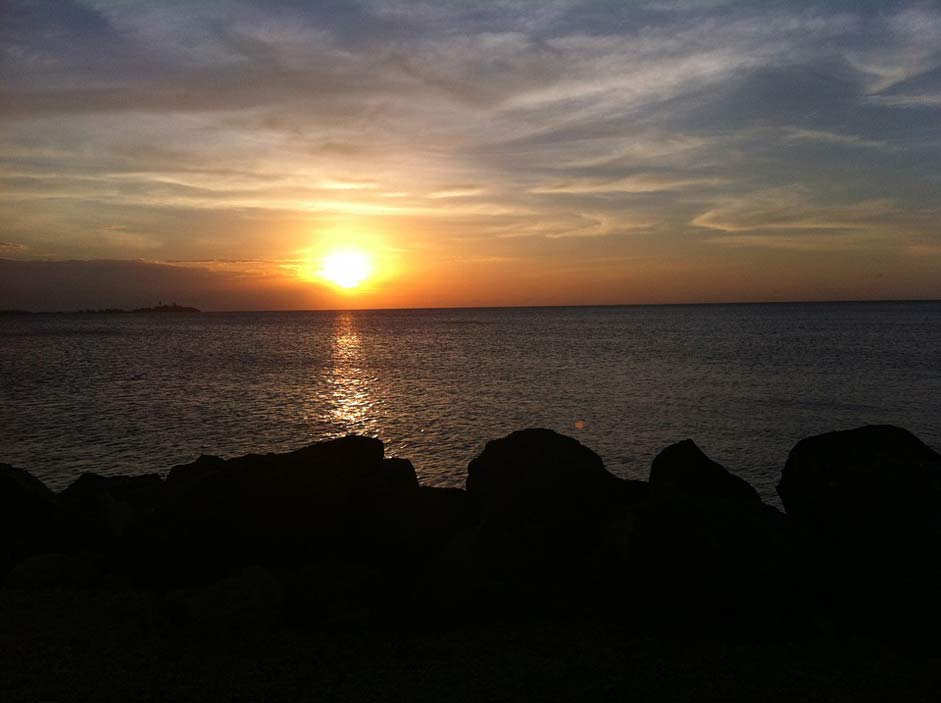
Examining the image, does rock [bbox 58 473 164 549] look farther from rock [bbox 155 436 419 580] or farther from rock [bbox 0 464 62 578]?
rock [bbox 155 436 419 580]

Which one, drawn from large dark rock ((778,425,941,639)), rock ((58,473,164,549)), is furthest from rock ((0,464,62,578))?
large dark rock ((778,425,941,639))

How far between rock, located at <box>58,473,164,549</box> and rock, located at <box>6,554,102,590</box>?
38.6 inches

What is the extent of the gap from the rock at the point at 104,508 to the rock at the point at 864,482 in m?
13.0

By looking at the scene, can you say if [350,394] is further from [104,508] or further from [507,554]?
[507,554]

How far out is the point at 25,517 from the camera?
51.5ft

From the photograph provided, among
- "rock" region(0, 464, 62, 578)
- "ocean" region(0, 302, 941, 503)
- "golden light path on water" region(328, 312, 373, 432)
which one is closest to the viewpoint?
"rock" region(0, 464, 62, 578)

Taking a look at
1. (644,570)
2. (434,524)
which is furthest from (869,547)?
(434,524)

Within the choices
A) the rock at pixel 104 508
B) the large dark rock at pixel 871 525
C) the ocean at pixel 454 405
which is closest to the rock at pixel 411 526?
the rock at pixel 104 508

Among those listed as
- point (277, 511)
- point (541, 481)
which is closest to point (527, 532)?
point (541, 481)

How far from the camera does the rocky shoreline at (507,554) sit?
10.8 metres

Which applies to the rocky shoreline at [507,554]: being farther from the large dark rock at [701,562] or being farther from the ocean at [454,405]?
the ocean at [454,405]

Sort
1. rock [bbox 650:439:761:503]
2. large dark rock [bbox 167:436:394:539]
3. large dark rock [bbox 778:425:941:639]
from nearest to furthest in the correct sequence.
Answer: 1. large dark rock [bbox 778:425:941:639]
2. large dark rock [bbox 167:436:394:539]
3. rock [bbox 650:439:761:503]

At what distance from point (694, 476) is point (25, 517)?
48.6 ft

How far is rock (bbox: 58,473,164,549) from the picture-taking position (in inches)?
588
